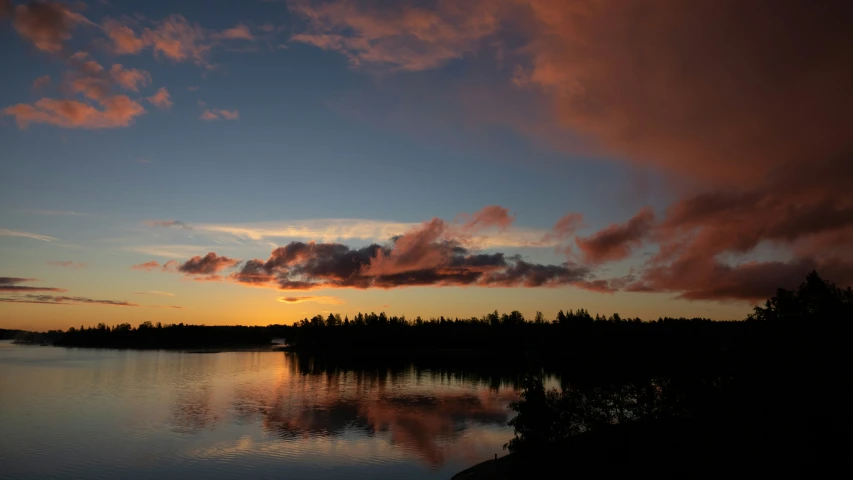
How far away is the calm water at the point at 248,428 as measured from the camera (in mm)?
57031

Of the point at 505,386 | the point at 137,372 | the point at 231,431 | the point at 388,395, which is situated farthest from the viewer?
the point at 137,372

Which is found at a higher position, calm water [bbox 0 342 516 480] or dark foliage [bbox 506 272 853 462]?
dark foliage [bbox 506 272 853 462]

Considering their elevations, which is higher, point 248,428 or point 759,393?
point 759,393

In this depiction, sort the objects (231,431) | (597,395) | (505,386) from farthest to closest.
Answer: (505,386)
(231,431)
(597,395)

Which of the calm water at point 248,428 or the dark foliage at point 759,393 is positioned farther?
the calm water at point 248,428

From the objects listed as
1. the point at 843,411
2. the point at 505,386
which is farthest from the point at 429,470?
the point at 505,386

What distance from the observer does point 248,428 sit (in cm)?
7738

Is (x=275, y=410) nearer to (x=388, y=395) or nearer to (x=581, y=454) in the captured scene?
(x=388, y=395)

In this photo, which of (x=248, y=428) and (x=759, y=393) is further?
(x=248, y=428)

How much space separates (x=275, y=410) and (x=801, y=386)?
3001 inches

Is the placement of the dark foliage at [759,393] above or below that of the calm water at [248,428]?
above

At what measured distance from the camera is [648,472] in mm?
46656

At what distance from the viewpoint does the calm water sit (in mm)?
57031

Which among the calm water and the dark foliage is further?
the calm water
